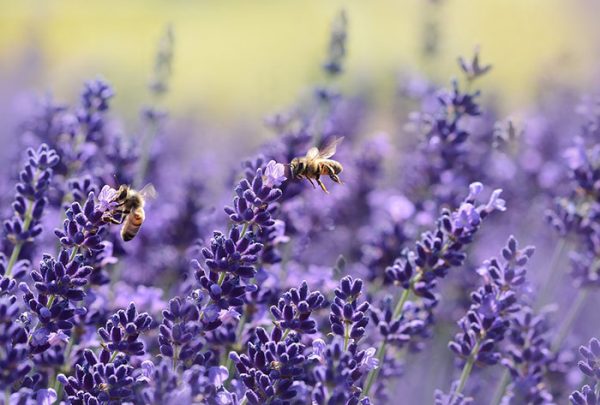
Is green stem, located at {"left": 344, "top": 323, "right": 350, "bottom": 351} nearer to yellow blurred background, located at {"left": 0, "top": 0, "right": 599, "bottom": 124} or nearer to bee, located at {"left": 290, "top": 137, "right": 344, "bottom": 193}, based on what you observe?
bee, located at {"left": 290, "top": 137, "right": 344, "bottom": 193}

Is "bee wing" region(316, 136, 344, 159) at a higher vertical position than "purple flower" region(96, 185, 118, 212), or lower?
higher

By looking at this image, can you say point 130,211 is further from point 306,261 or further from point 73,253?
point 306,261

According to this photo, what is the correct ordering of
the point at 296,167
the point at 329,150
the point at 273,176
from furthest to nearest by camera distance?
the point at 329,150
the point at 296,167
the point at 273,176

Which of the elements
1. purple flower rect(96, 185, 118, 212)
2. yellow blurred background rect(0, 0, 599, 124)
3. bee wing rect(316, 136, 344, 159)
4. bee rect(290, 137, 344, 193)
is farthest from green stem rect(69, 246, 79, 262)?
yellow blurred background rect(0, 0, 599, 124)

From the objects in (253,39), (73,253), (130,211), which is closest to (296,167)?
(130,211)

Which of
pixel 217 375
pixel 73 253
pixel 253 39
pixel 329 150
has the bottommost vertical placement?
pixel 217 375

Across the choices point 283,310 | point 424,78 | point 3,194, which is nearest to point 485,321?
point 283,310
